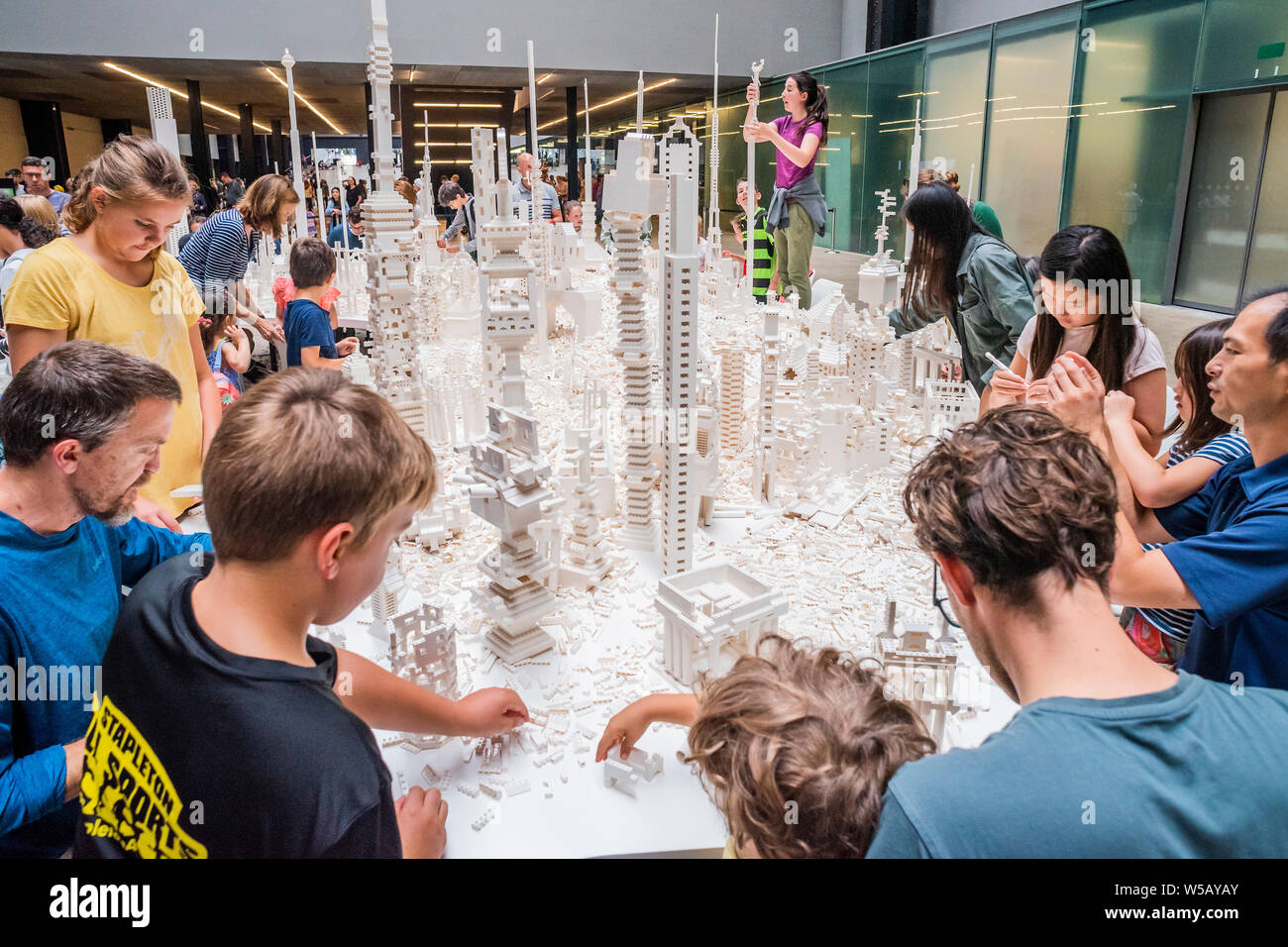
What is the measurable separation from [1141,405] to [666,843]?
2.52 meters

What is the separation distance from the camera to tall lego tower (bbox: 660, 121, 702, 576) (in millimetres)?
3127

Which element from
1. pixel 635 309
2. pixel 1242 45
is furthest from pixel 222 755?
pixel 1242 45

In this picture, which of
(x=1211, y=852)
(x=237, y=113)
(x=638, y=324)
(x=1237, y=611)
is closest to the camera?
(x=1211, y=852)

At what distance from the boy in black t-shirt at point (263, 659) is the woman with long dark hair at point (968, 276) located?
132 inches

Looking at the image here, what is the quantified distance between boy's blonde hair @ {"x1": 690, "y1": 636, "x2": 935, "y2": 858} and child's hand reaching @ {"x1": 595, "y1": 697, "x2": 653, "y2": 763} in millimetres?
846

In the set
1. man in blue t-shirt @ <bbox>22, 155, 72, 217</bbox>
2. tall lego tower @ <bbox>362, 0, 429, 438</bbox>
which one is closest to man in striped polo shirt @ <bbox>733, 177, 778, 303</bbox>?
tall lego tower @ <bbox>362, 0, 429, 438</bbox>

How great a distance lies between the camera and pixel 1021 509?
129 cm

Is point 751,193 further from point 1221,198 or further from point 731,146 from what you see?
point 731,146

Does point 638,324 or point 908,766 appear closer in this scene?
point 908,766

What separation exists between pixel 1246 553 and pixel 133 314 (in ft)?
11.3

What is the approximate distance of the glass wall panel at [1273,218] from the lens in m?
6.40

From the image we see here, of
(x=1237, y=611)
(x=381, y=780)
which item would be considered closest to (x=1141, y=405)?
(x=1237, y=611)

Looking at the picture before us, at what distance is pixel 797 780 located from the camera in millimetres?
1216

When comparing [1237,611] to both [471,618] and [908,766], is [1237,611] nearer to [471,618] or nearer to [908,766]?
[908,766]
